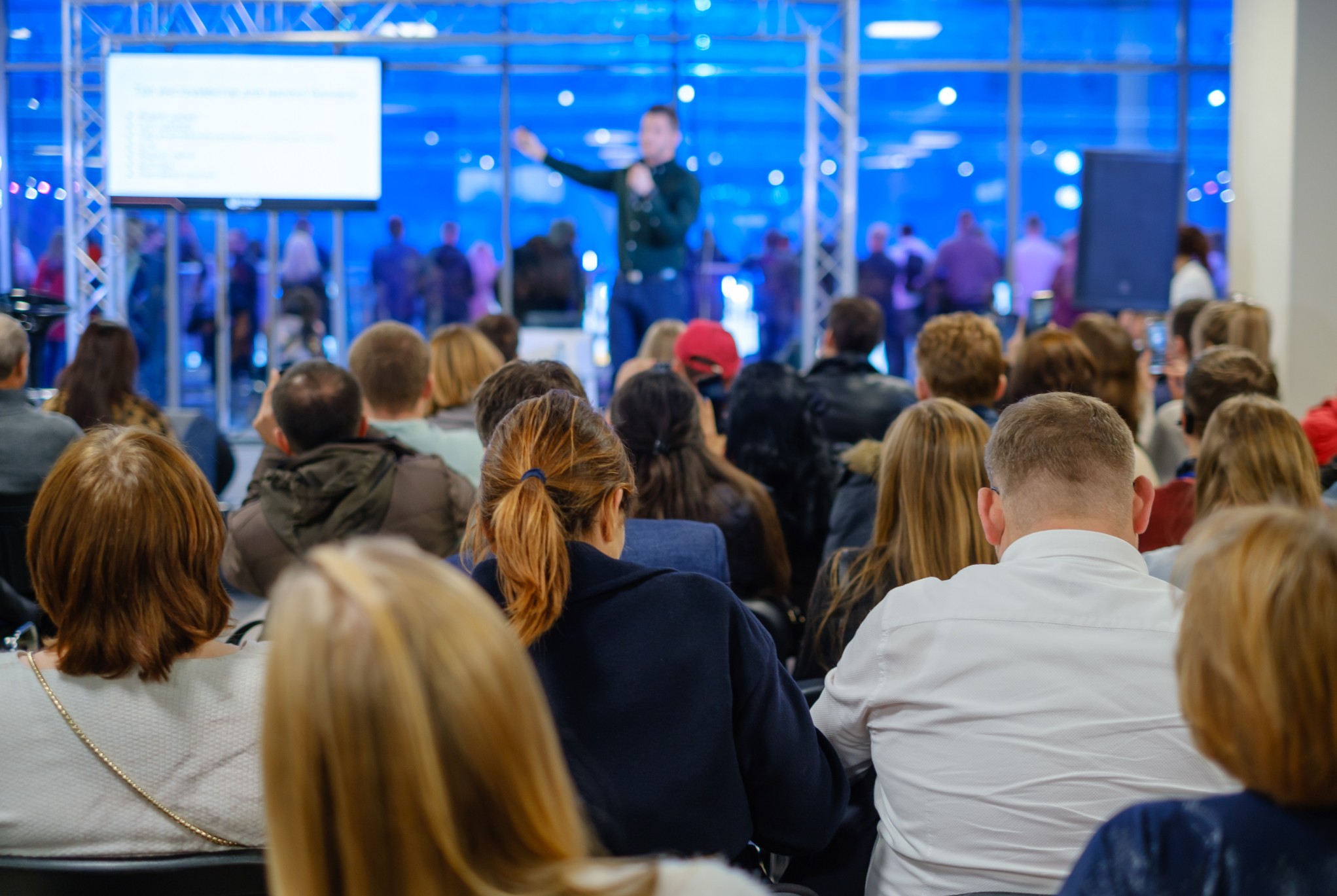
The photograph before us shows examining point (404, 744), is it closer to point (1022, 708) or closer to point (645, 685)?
point (645, 685)

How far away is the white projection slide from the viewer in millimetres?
7383

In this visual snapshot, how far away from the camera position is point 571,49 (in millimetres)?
9930

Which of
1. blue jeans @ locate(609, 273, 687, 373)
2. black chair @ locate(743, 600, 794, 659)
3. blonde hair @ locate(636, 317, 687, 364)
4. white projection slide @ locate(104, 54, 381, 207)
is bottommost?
black chair @ locate(743, 600, 794, 659)

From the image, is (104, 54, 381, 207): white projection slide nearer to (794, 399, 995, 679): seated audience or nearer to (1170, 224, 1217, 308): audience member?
(1170, 224, 1217, 308): audience member

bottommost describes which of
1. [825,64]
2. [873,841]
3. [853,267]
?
[873,841]

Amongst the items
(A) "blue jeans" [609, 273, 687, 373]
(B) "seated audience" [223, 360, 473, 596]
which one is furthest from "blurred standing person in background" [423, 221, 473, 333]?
(B) "seated audience" [223, 360, 473, 596]

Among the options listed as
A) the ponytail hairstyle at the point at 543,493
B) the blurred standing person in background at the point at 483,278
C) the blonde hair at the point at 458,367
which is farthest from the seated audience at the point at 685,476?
the blurred standing person in background at the point at 483,278

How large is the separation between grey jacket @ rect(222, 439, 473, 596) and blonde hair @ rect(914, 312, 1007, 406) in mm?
1494

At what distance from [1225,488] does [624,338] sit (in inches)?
196

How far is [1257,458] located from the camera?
2451mm

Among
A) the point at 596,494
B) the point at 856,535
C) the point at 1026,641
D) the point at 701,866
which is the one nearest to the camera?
the point at 701,866

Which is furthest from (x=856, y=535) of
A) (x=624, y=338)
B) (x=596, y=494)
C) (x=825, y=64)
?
(x=825, y=64)

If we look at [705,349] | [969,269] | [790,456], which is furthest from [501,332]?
[969,269]

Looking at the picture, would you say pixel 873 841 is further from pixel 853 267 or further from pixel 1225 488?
pixel 853 267
